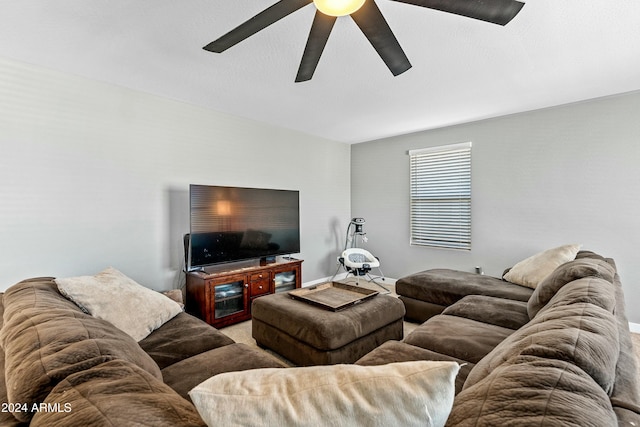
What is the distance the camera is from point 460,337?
6.09ft

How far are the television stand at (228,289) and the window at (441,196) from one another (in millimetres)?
2264

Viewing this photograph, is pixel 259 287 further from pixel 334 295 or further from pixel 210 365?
pixel 210 365

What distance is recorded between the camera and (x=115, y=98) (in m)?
2.92

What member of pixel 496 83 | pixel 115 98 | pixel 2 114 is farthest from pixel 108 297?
pixel 496 83

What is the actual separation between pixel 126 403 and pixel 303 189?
412 cm

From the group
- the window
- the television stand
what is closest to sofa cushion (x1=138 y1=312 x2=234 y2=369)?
the television stand

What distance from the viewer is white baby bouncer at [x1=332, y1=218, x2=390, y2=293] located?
446 cm

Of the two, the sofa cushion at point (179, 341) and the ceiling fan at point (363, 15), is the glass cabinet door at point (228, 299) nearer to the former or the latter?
the sofa cushion at point (179, 341)

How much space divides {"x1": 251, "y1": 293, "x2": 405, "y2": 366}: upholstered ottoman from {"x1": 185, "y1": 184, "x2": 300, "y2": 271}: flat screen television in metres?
0.97

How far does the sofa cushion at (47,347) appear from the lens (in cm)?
74

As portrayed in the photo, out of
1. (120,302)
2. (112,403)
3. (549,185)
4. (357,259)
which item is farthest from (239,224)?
(549,185)

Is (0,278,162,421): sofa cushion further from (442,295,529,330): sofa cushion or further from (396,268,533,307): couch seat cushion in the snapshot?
(396,268,533,307): couch seat cushion

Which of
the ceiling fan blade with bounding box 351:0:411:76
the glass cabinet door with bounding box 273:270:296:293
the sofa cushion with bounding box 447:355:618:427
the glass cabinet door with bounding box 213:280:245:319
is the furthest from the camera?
the glass cabinet door with bounding box 273:270:296:293

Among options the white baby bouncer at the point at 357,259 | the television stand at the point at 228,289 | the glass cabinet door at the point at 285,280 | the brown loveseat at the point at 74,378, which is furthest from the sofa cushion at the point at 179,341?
the white baby bouncer at the point at 357,259
